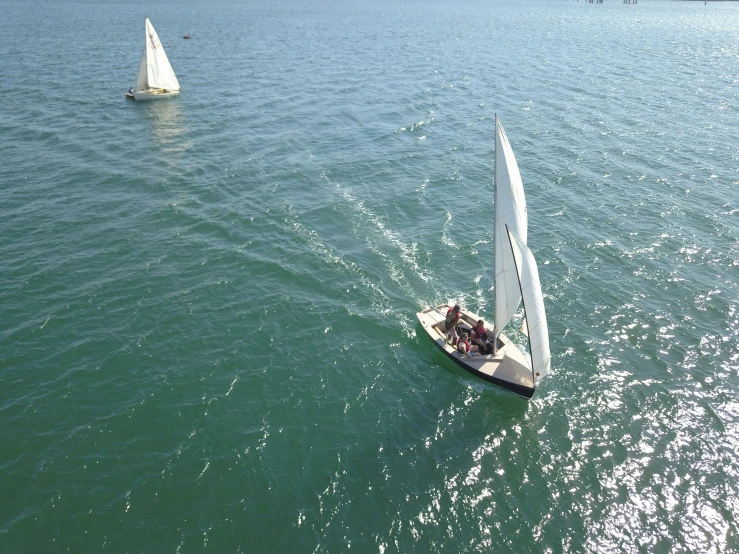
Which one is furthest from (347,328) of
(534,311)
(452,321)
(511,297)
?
(534,311)

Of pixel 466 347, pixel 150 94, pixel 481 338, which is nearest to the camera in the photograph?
pixel 466 347

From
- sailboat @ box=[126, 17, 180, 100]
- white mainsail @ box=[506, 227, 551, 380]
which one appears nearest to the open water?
white mainsail @ box=[506, 227, 551, 380]

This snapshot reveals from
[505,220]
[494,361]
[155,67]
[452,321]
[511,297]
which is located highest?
[505,220]

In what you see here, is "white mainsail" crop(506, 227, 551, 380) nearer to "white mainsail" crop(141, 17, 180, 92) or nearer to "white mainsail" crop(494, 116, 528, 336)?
"white mainsail" crop(494, 116, 528, 336)

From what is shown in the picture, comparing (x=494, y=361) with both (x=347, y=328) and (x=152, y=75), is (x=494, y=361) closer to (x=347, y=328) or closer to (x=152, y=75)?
(x=347, y=328)

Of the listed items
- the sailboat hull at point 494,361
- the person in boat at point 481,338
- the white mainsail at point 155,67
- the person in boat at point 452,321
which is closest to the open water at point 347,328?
the sailboat hull at point 494,361

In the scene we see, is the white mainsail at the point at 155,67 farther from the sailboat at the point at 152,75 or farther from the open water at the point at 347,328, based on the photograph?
the open water at the point at 347,328

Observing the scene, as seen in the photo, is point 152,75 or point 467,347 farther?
point 152,75

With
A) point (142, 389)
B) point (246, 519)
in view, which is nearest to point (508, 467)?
point (246, 519)

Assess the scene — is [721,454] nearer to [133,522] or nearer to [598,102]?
[133,522]
